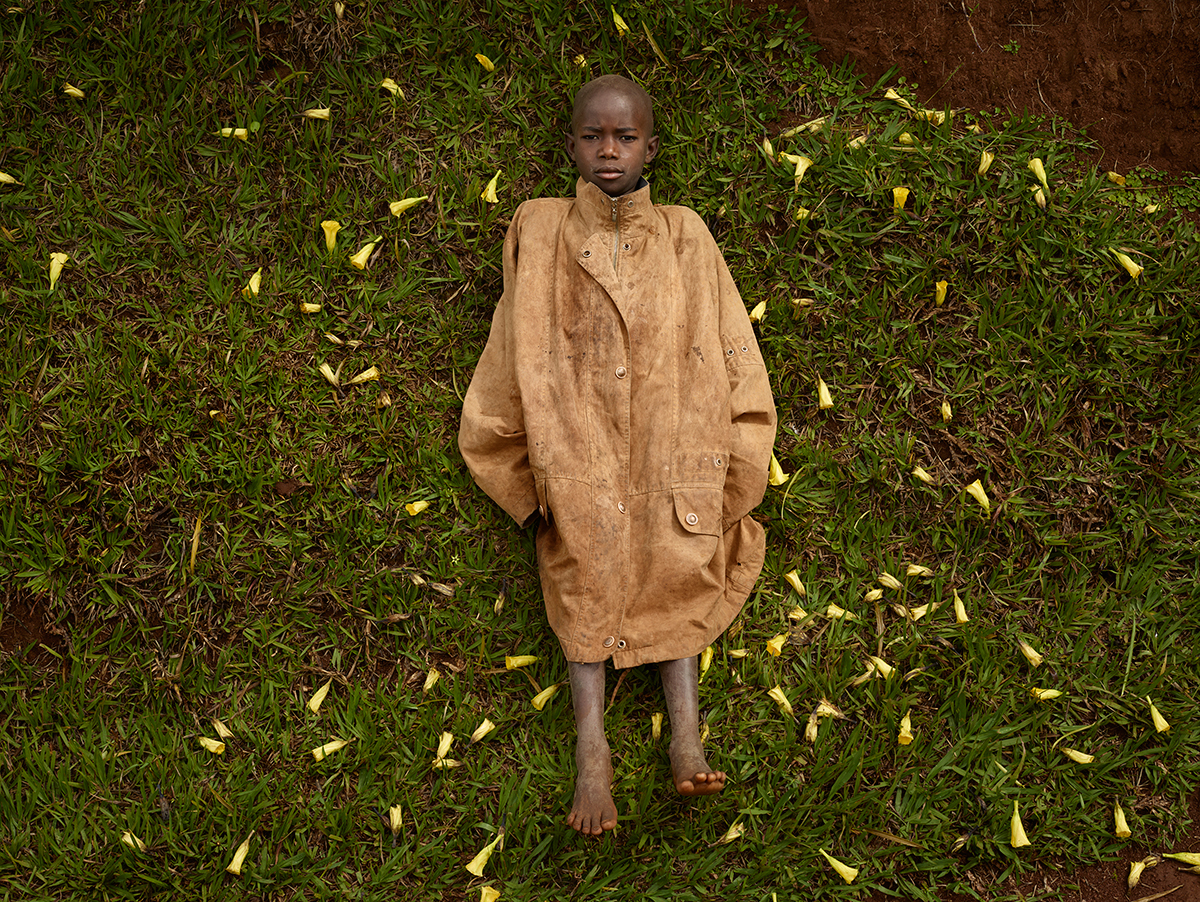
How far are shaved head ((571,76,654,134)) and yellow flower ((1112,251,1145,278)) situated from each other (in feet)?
6.47

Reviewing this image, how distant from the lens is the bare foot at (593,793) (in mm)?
2805

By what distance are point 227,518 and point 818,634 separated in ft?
7.71

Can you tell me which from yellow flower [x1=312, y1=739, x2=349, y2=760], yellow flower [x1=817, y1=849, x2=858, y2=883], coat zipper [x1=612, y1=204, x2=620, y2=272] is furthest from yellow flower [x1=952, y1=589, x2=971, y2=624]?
yellow flower [x1=312, y1=739, x2=349, y2=760]

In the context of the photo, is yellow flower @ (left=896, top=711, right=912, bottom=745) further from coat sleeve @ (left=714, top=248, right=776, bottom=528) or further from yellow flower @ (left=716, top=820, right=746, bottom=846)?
coat sleeve @ (left=714, top=248, right=776, bottom=528)

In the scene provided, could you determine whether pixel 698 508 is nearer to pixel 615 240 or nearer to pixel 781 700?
pixel 781 700

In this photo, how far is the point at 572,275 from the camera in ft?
9.73

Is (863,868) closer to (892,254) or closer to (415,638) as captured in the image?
(415,638)

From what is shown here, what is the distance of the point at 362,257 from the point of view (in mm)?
3209

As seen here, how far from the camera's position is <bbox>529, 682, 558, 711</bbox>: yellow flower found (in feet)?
9.98

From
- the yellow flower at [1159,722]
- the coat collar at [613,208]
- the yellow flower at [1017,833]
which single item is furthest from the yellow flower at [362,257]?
the yellow flower at [1159,722]

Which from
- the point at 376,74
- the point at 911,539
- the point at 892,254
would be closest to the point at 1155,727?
the point at 911,539

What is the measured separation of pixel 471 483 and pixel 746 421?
1.10m

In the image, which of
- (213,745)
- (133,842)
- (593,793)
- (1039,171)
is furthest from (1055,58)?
(133,842)

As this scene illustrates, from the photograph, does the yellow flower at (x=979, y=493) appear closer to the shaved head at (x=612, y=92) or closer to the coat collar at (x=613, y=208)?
the coat collar at (x=613, y=208)
